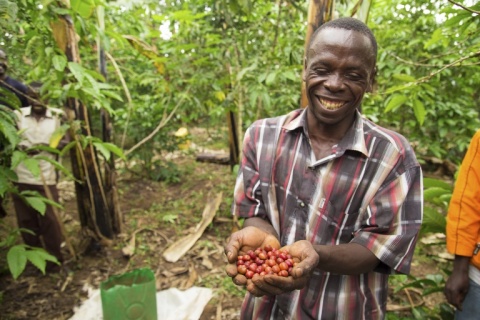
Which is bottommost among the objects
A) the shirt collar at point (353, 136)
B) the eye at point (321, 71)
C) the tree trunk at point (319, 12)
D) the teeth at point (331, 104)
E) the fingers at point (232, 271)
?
the fingers at point (232, 271)

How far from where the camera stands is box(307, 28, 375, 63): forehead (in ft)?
3.67

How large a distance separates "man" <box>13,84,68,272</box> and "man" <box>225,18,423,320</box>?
8.37ft

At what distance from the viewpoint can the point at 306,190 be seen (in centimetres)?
123

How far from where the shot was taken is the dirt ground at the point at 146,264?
2.80 meters

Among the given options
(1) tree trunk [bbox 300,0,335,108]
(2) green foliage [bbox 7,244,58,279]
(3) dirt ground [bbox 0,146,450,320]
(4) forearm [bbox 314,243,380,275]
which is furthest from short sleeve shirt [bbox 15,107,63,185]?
(4) forearm [bbox 314,243,380,275]

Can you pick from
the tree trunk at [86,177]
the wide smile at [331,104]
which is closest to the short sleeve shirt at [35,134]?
the tree trunk at [86,177]

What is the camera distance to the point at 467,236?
4.89 ft

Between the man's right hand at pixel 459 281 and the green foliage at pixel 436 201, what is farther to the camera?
the green foliage at pixel 436 201

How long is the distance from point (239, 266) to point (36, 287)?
2741mm

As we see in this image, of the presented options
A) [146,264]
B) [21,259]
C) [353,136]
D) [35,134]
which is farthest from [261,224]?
[35,134]

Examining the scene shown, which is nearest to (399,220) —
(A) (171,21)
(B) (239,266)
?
(B) (239,266)

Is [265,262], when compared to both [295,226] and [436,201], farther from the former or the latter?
[436,201]

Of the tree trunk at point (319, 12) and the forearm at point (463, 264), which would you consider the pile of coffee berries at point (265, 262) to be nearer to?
the forearm at point (463, 264)

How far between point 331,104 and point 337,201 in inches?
13.6
